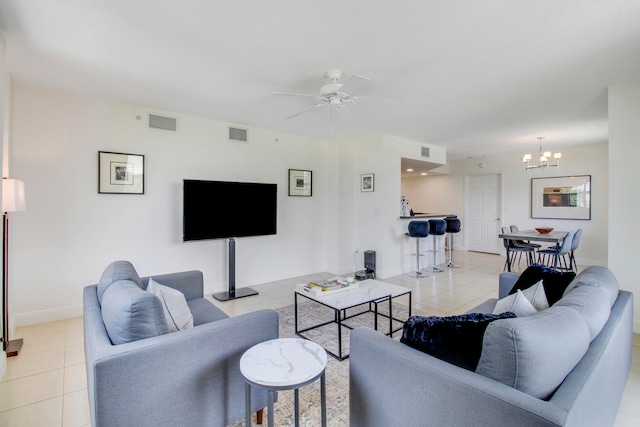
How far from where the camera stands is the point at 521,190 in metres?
7.05

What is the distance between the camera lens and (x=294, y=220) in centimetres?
520

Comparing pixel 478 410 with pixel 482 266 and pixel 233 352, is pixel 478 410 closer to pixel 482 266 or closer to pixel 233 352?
pixel 233 352

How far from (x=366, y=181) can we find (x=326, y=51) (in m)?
3.12

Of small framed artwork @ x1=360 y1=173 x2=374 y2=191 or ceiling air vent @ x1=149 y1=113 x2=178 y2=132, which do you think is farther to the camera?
small framed artwork @ x1=360 y1=173 x2=374 y2=191

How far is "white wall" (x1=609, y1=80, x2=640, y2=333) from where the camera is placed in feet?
9.85

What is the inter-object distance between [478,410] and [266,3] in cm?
226

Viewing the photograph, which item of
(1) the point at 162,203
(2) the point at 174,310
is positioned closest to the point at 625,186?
(2) the point at 174,310

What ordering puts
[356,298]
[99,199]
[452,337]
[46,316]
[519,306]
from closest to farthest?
[452,337], [519,306], [356,298], [46,316], [99,199]

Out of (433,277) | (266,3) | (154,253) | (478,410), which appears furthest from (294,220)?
(478,410)

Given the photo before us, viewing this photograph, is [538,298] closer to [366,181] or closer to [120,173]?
[366,181]

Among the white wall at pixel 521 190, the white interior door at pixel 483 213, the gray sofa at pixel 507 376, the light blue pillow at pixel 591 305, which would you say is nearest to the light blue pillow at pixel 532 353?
the gray sofa at pixel 507 376

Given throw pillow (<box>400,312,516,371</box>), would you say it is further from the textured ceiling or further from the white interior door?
the white interior door

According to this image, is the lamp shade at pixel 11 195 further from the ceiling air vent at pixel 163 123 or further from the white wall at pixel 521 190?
the white wall at pixel 521 190

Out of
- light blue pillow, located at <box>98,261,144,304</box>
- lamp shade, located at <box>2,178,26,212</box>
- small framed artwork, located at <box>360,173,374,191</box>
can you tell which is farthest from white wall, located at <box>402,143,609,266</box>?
lamp shade, located at <box>2,178,26,212</box>
